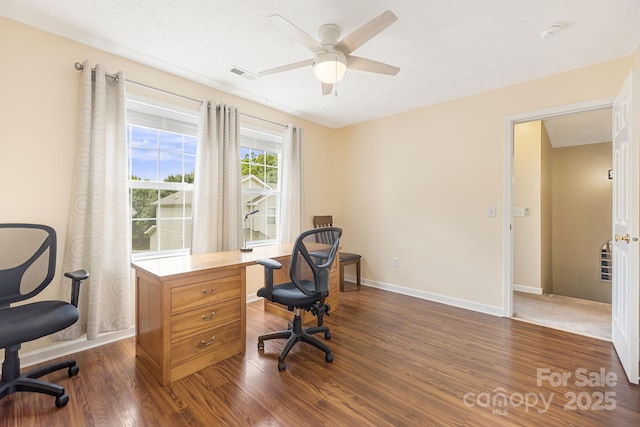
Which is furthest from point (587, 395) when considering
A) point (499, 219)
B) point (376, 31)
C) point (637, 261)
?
point (376, 31)

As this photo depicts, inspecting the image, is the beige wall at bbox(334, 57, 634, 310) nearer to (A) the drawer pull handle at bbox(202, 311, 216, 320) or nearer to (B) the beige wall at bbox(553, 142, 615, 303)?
(A) the drawer pull handle at bbox(202, 311, 216, 320)

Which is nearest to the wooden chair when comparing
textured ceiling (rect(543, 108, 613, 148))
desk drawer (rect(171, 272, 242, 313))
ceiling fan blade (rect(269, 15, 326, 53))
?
desk drawer (rect(171, 272, 242, 313))

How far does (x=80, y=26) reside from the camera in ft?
6.70

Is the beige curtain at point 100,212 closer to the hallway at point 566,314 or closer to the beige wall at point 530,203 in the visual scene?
the hallway at point 566,314

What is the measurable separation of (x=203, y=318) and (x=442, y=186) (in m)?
2.96

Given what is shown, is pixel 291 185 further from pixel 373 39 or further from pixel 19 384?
pixel 19 384

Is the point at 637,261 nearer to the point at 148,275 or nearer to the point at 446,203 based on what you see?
the point at 446,203

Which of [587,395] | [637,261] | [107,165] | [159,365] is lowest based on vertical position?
[587,395]

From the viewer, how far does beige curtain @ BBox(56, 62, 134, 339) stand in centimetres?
213

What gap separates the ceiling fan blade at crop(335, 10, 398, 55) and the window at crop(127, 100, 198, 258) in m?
1.79

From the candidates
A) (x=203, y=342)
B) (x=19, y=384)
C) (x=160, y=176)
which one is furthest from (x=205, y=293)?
(x=160, y=176)

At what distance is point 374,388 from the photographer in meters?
1.81

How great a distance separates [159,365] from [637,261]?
3.15 metres

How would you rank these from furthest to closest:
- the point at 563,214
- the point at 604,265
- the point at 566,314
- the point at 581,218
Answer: the point at 563,214 → the point at 581,218 → the point at 604,265 → the point at 566,314
